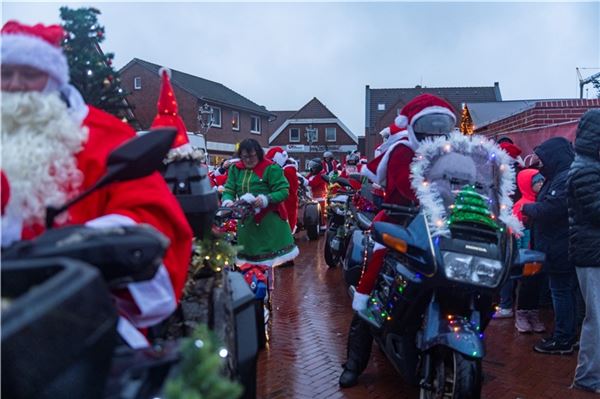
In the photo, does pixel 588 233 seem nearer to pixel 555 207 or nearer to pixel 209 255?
pixel 555 207

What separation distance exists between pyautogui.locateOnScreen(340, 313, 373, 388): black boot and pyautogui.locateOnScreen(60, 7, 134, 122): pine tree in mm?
2504

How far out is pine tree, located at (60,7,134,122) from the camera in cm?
205

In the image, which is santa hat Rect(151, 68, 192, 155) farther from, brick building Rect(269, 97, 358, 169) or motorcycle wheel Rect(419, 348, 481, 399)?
brick building Rect(269, 97, 358, 169)

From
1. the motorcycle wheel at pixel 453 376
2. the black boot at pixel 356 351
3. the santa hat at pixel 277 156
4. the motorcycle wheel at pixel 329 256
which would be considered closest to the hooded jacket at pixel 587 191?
the motorcycle wheel at pixel 453 376

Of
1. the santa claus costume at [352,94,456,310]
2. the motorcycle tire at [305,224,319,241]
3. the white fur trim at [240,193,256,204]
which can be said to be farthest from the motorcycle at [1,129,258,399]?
the motorcycle tire at [305,224,319,241]

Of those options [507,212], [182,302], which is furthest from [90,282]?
[507,212]

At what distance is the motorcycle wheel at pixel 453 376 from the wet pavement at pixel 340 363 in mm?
826

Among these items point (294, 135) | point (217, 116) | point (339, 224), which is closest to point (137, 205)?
point (339, 224)

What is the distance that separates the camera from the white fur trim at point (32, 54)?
63.2 inches

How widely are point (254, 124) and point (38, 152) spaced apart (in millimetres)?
37645

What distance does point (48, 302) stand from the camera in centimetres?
82

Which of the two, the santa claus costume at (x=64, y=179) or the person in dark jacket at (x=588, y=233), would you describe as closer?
the santa claus costume at (x=64, y=179)

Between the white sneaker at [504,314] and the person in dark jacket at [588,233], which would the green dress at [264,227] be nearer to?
the white sneaker at [504,314]

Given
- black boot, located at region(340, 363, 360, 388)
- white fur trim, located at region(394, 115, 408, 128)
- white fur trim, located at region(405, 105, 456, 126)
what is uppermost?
white fur trim, located at region(405, 105, 456, 126)
